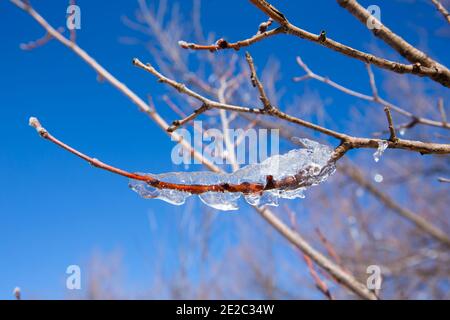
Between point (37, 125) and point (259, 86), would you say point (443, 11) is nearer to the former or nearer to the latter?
point (259, 86)

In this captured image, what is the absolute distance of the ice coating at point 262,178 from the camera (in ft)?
3.44

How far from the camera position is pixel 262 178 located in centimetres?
105

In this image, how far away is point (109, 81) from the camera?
7.49 feet

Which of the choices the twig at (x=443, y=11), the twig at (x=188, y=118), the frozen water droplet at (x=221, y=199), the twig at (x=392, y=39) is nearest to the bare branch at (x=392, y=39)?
the twig at (x=392, y=39)

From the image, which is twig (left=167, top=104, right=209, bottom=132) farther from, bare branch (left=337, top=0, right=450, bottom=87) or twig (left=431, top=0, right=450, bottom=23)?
twig (left=431, top=0, right=450, bottom=23)

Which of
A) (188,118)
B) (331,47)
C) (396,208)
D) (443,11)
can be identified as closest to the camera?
(331,47)

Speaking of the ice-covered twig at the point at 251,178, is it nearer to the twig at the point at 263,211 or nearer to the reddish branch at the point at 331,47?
the reddish branch at the point at 331,47

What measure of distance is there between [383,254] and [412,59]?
26.5ft

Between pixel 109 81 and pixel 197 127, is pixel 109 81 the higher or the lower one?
the higher one

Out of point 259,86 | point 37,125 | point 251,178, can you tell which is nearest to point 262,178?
point 251,178

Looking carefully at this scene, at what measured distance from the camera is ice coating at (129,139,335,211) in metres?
1.05
